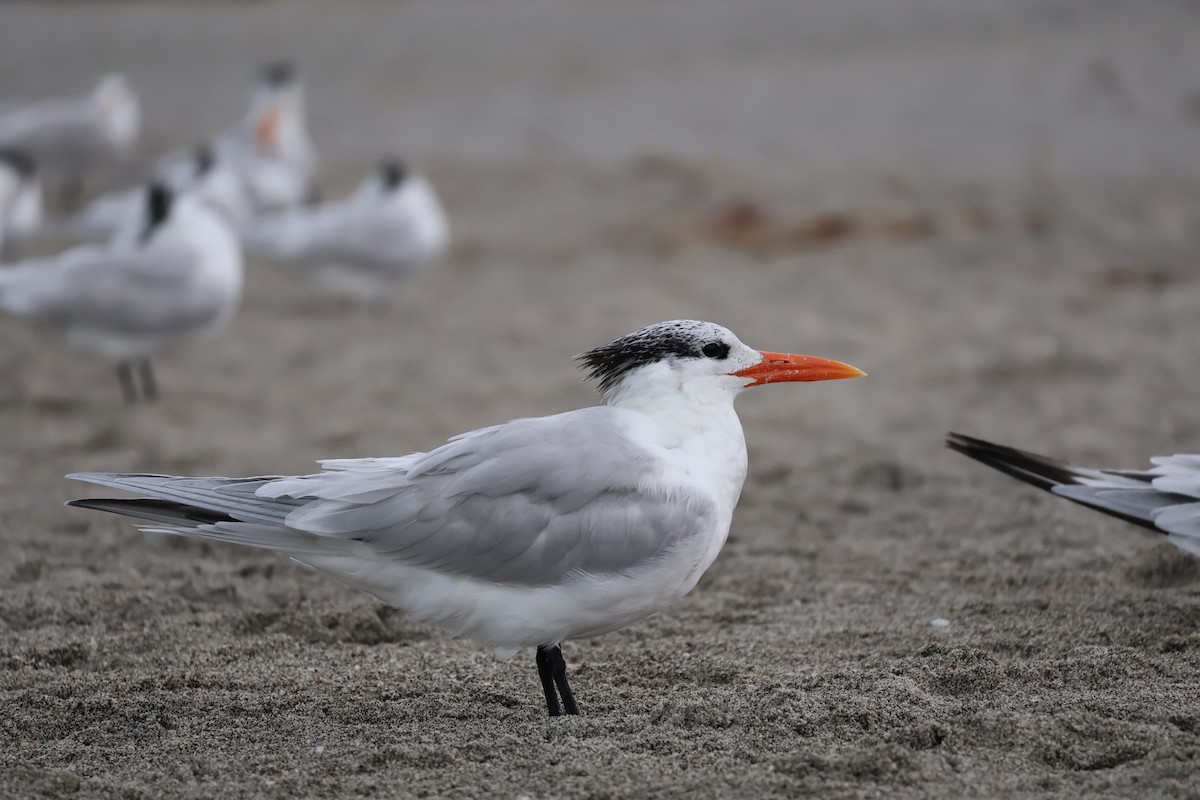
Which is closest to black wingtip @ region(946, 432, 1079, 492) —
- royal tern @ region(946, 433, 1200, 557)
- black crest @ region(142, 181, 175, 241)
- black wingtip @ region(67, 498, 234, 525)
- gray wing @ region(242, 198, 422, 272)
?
royal tern @ region(946, 433, 1200, 557)

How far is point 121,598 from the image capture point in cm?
373

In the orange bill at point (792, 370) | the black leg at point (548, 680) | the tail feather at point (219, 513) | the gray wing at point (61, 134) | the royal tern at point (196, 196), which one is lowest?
the black leg at point (548, 680)

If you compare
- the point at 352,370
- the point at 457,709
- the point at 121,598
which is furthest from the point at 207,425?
the point at 457,709

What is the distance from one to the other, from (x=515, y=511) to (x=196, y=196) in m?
6.06

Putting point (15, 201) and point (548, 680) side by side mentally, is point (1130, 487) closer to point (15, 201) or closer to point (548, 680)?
point (548, 680)

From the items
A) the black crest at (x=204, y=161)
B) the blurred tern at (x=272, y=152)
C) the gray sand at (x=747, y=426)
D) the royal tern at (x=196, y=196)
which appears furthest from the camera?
the blurred tern at (x=272, y=152)

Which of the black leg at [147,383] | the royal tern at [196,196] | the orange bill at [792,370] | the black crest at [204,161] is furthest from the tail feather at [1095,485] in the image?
the black crest at [204,161]

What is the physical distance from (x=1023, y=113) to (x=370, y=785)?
37.0 ft

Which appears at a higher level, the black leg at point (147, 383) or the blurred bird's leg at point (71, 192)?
the blurred bird's leg at point (71, 192)

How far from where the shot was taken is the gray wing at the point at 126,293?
628 cm

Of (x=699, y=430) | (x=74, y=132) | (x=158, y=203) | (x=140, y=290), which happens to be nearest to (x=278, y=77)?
(x=74, y=132)

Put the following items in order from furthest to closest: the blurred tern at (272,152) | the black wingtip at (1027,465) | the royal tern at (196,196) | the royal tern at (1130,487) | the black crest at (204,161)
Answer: the blurred tern at (272,152), the black crest at (204,161), the royal tern at (196,196), the black wingtip at (1027,465), the royal tern at (1130,487)

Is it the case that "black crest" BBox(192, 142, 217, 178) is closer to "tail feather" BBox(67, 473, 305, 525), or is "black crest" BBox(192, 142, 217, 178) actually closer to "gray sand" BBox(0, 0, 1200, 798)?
"gray sand" BBox(0, 0, 1200, 798)

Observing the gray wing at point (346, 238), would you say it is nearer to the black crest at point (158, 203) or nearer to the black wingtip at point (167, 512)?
the black crest at point (158, 203)
